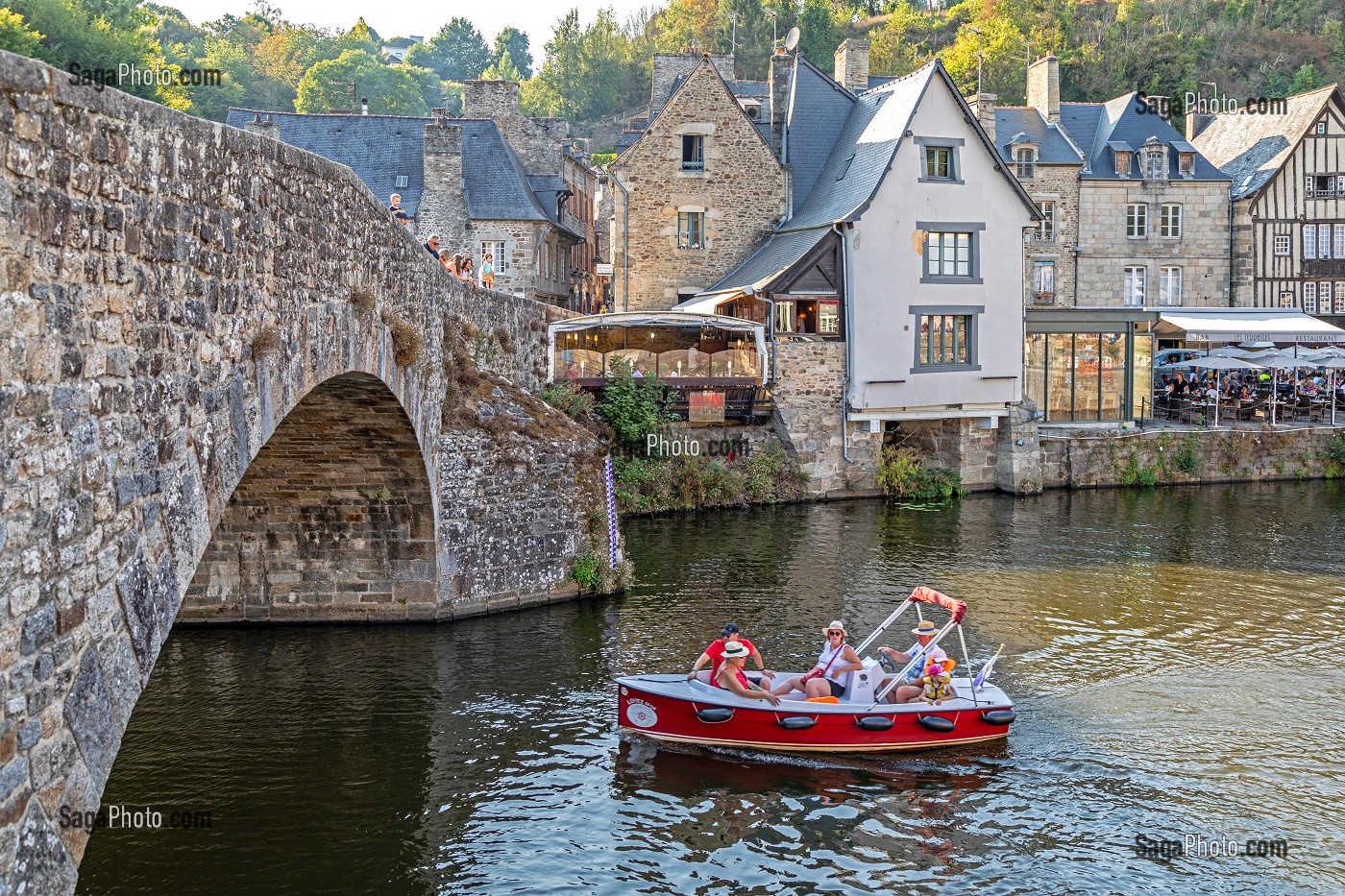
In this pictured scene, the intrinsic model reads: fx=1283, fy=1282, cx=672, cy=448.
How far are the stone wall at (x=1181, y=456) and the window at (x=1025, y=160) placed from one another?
10.6 m

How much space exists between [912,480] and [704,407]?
531cm

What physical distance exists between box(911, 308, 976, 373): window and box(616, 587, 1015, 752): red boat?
17.3m

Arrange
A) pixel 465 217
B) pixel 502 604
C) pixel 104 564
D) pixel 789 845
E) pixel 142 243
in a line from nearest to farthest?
pixel 104 564
pixel 142 243
pixel 789 845
pixel 502 604
pixel 465 217

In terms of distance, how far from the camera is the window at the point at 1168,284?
4059 centimetres

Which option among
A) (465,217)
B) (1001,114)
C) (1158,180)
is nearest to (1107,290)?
(1158,180)

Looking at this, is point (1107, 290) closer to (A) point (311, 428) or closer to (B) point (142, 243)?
(A) point (311, 428)

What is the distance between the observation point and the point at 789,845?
36.9 feet

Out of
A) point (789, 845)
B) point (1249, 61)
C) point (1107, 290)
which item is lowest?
point (789, 845)

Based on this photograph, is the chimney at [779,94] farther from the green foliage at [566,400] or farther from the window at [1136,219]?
the green foliage at [566,400]

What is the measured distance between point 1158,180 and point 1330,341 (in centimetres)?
792

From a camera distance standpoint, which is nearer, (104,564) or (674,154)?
(104,564)

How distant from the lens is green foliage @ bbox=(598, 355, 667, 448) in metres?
27.0

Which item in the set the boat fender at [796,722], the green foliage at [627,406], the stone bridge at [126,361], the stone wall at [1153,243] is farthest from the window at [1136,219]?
the stone bridge at [126,361]

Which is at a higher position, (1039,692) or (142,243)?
(142,243)
